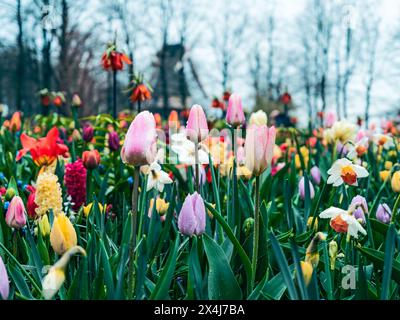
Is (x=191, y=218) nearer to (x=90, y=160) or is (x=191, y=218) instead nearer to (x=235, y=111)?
(x=235, y=111)

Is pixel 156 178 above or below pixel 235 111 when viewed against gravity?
below

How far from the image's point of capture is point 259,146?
3.09ft

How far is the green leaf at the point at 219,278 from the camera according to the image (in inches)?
37.3

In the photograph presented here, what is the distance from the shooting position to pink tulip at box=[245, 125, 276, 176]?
0.93 metres

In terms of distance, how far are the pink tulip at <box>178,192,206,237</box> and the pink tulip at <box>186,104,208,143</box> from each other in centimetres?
20

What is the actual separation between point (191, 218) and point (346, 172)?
0.43m

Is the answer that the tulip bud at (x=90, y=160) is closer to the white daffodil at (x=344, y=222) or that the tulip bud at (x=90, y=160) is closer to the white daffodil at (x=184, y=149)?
the white daffodil at (x=184, y=149)

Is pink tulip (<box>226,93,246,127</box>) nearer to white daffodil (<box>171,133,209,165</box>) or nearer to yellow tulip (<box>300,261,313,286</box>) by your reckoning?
white daffodil (<box>171,133,209,165</box>)

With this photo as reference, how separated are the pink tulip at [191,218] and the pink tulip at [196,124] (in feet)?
0.65

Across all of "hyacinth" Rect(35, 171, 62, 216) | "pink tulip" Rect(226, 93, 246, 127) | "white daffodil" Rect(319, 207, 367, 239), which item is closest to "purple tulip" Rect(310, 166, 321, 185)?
"pink tulip" Rect(226, 93, 246, 127)

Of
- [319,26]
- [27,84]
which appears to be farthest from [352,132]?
[27,84]

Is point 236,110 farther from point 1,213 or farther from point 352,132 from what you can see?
point 352,132

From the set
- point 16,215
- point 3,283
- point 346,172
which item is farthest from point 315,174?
point 3,283

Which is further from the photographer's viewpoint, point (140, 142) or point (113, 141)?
point (113, 141)
